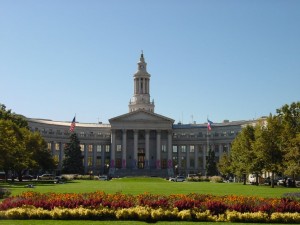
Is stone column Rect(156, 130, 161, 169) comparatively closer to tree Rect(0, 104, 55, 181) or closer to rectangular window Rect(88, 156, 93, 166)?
rectangular window Rect(88, 156, 93, 166)

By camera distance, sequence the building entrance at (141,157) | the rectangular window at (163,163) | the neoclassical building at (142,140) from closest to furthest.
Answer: the neoclassical building at (142,140) → the rectangular window at (163,163) → the building entrance at (141,157)

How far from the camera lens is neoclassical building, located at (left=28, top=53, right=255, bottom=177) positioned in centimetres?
15475

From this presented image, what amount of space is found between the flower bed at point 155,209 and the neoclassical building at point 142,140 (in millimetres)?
115570

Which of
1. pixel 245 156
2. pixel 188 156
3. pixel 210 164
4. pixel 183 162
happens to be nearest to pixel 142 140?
pixel 183 162

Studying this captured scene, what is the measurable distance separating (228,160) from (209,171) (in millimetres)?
20259

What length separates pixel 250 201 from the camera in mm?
26750

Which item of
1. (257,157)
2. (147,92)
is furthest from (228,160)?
(147,92)

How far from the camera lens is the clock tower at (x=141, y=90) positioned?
6826 inches

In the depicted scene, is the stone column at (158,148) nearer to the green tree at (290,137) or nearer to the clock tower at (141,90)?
the clock tower at (141,90)

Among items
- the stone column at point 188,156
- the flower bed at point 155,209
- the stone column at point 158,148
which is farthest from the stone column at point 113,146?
the flower bed at point 155,209

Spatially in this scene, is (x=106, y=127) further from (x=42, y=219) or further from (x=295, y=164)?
(x=42, y=219)

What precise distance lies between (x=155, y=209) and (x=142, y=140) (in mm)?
134257

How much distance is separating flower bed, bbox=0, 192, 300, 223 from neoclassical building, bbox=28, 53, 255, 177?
379 ft

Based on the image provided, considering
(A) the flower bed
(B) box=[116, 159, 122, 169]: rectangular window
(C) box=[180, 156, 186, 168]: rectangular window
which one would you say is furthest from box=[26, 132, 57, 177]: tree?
(C) box=[180, 156, 186, 168]: rectangular window
